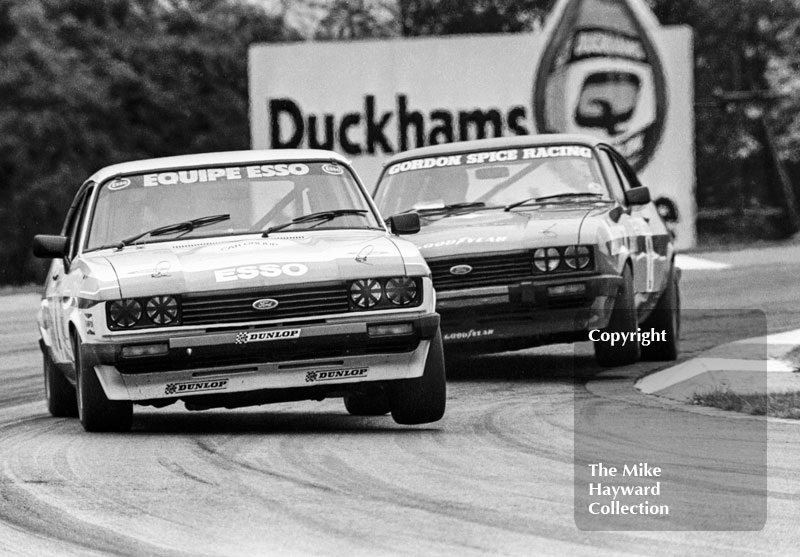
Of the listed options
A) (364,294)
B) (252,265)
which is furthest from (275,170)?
(364,294)

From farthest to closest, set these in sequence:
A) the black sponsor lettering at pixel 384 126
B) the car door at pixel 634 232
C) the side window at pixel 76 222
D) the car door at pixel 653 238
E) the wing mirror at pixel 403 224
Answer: the black sponsor lettering at pixel 384 126 < the car door at pixel 653 238 < the car door at pixel 634 232 < the side window at pixel 76 222 < the wing mirror at pixel 403 224

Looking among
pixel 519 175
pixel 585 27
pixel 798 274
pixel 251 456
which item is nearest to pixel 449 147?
pixel 519 175

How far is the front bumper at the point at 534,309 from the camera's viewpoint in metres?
11.7

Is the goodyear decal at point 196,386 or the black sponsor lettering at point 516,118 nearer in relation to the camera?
the goodyear decal at point 196,386

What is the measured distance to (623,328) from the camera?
1217 centimetres

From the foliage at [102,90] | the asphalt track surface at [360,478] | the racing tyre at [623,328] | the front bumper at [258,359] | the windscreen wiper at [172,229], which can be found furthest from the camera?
the foliage at [102,90]

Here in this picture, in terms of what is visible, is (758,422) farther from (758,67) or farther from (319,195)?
(758,67)

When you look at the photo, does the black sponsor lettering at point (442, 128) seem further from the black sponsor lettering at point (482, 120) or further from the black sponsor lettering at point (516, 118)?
the black sponsor lettering at point (516, 118)

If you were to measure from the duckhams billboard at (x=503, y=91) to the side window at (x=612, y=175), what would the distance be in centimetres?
1800

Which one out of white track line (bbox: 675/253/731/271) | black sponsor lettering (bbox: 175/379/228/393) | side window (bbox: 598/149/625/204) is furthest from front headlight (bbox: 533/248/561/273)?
white track line (bbox: 675/253/731/271)

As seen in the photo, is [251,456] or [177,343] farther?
[177,343]

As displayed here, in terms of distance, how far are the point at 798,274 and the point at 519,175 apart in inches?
Result: 473

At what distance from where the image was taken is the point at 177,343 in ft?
28.9

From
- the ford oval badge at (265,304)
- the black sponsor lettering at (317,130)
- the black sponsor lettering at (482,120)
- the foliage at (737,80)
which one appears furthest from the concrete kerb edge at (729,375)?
the foliage at (737,80)
